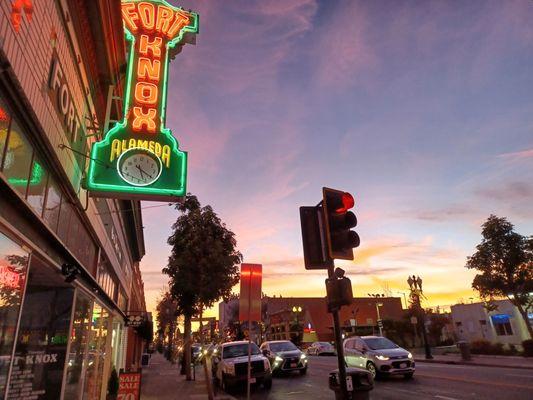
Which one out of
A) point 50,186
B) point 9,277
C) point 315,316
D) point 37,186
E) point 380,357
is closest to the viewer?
point 9,277

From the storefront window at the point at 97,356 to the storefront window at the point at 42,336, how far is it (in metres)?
2.87

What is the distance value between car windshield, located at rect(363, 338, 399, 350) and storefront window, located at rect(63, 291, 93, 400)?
12.3m

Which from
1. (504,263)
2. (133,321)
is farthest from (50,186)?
(504,263)

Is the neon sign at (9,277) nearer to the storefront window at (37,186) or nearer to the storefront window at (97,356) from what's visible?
the storefront window at (37,186)

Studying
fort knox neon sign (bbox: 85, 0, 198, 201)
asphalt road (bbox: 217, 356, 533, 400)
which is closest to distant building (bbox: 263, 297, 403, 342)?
asphalt road (bbox: 217, 356, 533, 400)

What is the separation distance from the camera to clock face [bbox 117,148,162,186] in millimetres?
8320

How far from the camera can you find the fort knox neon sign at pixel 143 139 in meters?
8.23

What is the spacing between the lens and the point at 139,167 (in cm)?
854

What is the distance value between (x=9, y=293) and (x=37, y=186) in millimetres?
1702

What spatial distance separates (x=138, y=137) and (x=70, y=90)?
1.62 metres

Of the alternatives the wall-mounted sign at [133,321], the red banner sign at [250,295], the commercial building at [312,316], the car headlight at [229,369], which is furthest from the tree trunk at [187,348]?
the commercial building at [312,316]

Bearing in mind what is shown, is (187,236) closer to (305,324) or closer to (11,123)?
(11,123)

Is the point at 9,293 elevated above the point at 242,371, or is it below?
above

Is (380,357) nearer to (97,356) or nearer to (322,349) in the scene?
(97,356)
